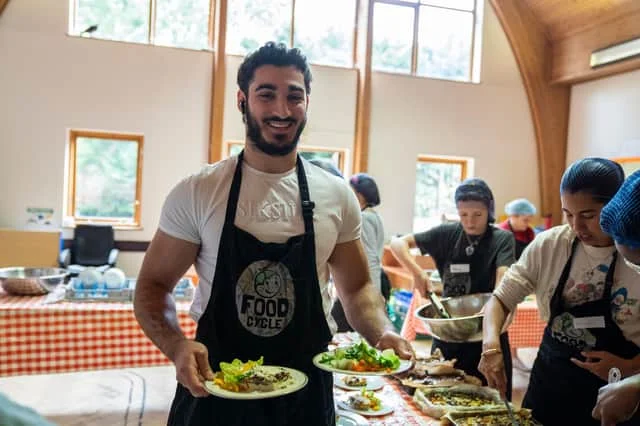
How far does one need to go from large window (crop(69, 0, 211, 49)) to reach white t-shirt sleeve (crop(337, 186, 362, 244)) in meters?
5.68

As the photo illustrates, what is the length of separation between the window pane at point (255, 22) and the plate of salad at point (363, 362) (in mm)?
5925

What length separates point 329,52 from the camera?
7148mm

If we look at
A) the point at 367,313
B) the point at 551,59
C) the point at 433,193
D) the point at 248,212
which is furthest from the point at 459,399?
the point at 551,59

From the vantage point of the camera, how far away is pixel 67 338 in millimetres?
2990

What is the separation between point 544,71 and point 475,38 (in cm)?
Result: 108

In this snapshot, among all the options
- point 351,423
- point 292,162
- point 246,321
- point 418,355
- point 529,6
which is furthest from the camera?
point 529,6

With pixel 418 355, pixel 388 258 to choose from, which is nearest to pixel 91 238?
pixel 388 258

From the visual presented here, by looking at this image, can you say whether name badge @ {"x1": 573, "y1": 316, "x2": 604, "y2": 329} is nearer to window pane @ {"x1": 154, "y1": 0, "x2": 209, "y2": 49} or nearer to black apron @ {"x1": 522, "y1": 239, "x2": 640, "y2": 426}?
black apron @ {"x1": 522, "y1": 239, "x2": 640, "y2": 426}

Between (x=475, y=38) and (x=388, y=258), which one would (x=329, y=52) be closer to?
(x=475, y=38)

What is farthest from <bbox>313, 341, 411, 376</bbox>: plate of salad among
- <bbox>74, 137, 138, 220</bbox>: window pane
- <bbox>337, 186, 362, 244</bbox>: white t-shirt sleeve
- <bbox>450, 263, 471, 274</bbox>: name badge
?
<bbox>74, 137, 138, 220</bbox>: window pane

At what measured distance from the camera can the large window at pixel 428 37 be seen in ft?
23.9

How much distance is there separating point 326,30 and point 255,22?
0.92m

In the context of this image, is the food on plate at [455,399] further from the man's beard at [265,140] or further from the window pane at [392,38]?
the window pane at [392,38]

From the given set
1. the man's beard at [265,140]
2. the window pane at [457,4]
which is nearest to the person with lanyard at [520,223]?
the window pane at [457,4]
